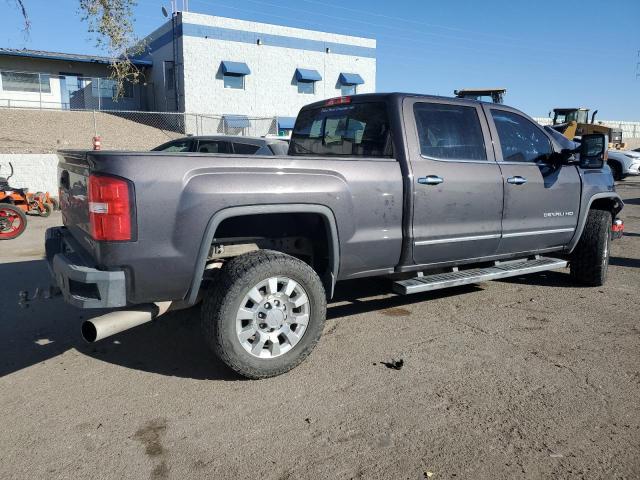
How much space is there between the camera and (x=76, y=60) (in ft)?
93.5

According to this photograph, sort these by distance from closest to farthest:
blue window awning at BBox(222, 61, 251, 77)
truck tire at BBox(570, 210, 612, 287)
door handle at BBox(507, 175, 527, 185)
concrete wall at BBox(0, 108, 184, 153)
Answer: door handle at BBox(507, 175, 527, 185) → truck tire at BBox(570, 210, 612, 287) → concrete wall at BBox(0, 108, 184, 153) → blue window awning at BBox(222, 61, 251, 77)

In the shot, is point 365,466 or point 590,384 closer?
point 365,466

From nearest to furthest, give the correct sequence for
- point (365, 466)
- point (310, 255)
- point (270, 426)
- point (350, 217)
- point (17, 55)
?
point (365, 466) < point (270, 426) < point (350, 217) < point (310, 255) < point (17, 55)

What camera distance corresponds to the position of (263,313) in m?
3.56

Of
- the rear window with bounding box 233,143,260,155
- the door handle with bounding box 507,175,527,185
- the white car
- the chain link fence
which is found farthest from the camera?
the chain link fence

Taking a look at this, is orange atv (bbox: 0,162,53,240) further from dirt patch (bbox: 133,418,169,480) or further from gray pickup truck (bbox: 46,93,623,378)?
dirt patch (bbox: 133,418,169,480)

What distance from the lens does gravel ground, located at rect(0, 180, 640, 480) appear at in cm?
272

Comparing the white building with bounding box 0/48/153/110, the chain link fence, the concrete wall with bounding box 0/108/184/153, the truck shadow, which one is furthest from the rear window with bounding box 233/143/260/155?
the white building with bounding box 0/48/153/110

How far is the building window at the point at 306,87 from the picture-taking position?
100ft

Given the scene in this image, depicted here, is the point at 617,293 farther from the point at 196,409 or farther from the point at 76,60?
the point at 76,60

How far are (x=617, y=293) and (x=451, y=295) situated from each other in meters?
1.81

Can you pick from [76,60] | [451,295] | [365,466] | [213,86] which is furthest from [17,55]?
[365,466]

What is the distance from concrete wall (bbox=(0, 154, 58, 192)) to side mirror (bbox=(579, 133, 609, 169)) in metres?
12.0

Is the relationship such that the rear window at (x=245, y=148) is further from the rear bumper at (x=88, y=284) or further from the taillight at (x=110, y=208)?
the taillight at (x=110, y=208)
